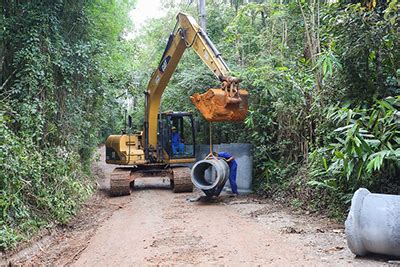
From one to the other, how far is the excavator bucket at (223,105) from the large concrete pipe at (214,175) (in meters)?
1.37

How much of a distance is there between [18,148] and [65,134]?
3.14m

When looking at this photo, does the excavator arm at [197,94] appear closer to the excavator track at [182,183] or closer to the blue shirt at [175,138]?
the blue shirt at [175,138]

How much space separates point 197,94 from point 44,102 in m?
3.00

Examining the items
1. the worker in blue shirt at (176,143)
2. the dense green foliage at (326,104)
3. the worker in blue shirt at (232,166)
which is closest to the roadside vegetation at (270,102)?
the dense green foliage at (326,104)

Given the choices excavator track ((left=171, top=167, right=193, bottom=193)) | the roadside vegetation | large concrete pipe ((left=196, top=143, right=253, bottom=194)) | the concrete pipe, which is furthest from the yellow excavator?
the concrete pipe

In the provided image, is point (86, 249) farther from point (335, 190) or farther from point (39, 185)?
point (335, 190)

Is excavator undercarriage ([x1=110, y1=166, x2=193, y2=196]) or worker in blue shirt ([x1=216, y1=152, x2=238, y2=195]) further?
excavator undercarriage ([x1=110, y1=166, x2=193, y2=196])

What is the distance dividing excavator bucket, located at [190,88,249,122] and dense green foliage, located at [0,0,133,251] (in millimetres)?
3012

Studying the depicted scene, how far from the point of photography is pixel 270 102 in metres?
10.3

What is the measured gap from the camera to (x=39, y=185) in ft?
23.0

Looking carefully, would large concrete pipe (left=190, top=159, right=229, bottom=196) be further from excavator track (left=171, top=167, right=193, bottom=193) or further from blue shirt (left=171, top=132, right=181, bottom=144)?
blue shirt (left=171, top=132, right=181, bottom=144)

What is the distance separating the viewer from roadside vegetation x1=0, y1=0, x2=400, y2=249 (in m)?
6.02

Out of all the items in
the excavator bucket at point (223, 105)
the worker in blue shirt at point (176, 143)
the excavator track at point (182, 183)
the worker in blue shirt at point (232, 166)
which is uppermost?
the excavator bucket at point (223, 105)

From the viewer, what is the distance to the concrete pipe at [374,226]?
14.5 ft
